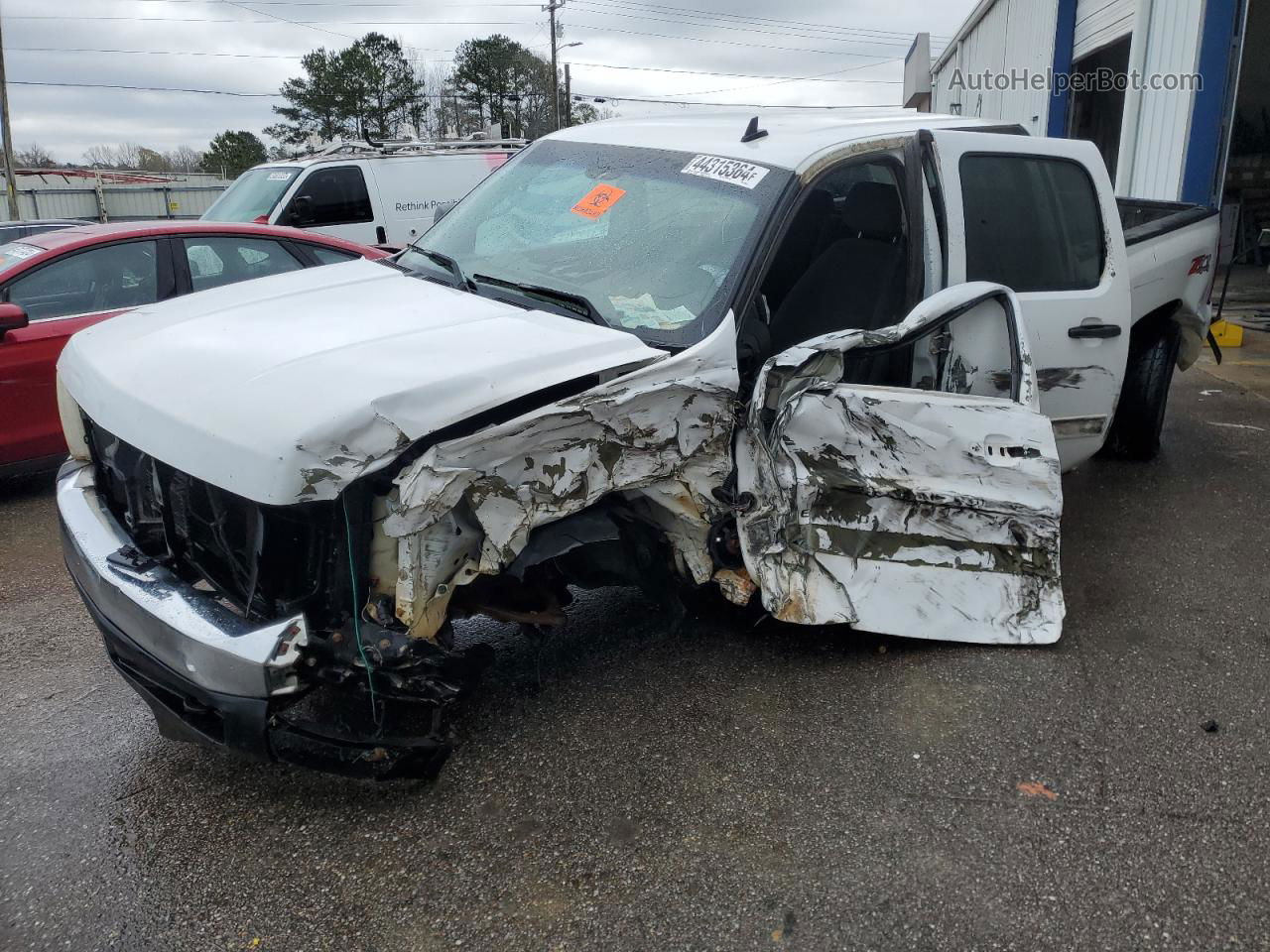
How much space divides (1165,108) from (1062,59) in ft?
15.7

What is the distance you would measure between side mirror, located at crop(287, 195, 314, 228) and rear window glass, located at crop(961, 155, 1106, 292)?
7.62 metres

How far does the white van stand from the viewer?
1000 cm

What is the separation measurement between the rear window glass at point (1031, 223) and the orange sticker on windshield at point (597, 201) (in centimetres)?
142

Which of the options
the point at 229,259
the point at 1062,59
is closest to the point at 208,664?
the point at 229,259

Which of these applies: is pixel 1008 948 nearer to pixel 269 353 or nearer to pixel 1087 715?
pixel 1087 715

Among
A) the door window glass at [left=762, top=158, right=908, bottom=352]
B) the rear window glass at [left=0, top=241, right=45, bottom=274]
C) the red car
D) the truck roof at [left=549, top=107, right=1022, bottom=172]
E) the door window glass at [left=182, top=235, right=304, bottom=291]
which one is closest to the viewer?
the truck roof at [left=549, top=107, right=1022, bottom=172]

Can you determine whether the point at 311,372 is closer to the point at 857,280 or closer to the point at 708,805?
the point at 708,805

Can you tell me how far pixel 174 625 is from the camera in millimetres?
2455

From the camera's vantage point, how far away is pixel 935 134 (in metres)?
3.93

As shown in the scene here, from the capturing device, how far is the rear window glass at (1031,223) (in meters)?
4.04

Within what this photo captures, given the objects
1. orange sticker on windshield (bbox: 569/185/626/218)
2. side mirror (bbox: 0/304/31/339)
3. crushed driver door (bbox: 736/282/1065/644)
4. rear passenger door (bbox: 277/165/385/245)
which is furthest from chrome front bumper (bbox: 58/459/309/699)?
rear passenger door (bbox: 277/165/385/245)

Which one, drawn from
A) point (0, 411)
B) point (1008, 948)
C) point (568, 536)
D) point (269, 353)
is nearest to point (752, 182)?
point (568, 536)

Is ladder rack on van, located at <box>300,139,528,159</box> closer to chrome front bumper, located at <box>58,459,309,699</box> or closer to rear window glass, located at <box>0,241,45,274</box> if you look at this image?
rear window glass, located at <box>0,241,45,274</box>

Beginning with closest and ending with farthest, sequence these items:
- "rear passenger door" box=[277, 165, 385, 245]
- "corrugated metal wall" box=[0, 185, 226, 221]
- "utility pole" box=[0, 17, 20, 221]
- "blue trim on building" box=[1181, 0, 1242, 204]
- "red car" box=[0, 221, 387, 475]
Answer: "red car" box=[0, 221, 387, 475] → "blue trim on building" box=[1181, 0, 1242, 204] → "rear passenger door" box=[277, 165, 385, 245] → "utility pole" box=[0, 17, 20, 221] → "corrugated metal wall" box=[0, 185, 226, 221]
